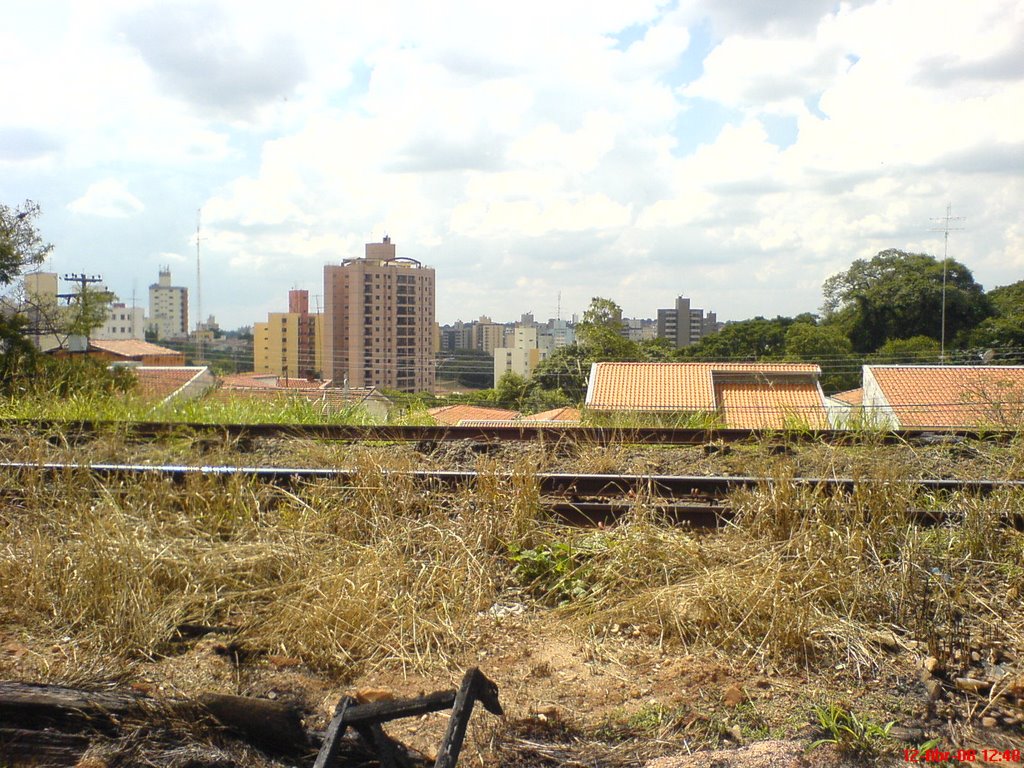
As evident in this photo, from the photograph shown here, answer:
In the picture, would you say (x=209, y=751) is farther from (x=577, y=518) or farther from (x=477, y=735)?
(x=577, y=518)

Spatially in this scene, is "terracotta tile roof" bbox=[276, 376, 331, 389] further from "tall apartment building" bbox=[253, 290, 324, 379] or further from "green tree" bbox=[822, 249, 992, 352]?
"green tree" bbox=[822, 249, 992, 352]

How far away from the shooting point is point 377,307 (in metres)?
52.5

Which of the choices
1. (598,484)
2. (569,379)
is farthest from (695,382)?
(598,484)

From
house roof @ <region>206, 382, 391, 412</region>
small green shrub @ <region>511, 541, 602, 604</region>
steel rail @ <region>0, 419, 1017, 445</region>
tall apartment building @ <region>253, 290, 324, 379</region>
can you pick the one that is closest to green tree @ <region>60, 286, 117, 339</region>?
house roof @ <region>206, 382, 391, 412</region>

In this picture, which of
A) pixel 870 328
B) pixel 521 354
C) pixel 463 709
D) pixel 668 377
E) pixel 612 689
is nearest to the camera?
pixel 463 709

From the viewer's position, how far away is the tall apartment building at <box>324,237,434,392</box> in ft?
170

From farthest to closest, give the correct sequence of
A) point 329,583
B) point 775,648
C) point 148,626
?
1. point 329,583
2. point 148,626
3. point 775,648

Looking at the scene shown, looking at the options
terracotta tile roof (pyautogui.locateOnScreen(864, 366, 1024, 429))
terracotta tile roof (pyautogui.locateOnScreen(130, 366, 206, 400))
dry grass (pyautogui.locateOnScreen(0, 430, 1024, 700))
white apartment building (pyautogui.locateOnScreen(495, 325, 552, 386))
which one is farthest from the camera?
white apartment building (pyautogui.locateOnScreen(495, 325, 552, 386))

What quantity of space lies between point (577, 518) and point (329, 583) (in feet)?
6.32

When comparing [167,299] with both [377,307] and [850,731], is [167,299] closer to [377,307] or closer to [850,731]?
[377,307]

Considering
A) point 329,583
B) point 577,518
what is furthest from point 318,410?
point 329,583

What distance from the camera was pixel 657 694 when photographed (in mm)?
3553
